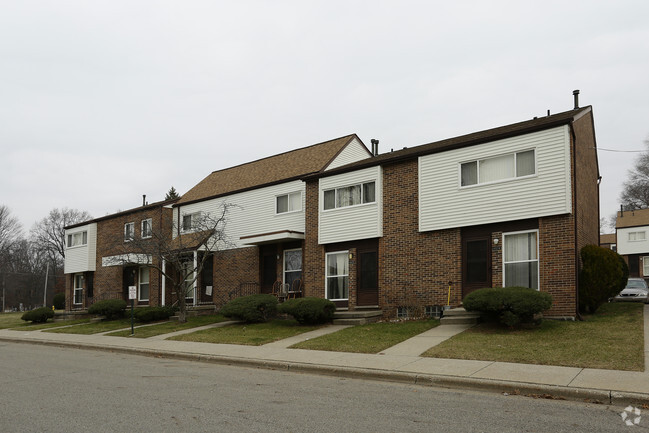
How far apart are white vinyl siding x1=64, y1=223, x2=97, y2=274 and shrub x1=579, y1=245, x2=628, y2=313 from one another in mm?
27612

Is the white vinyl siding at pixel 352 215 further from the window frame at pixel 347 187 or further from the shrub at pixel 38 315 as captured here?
the shrub at pixel 38 315

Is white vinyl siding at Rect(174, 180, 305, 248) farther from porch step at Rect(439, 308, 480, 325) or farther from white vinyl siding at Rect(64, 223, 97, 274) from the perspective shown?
white vinyl siding at Rect(64, 223, 97, 274)

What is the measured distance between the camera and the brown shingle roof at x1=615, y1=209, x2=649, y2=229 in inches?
1955

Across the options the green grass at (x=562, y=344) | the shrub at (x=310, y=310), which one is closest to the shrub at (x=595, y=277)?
the green grass at (x=562, y=344)

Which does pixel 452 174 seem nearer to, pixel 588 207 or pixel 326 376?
pixel 588 207

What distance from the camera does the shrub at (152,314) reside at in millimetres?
24483

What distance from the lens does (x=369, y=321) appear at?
746 inches

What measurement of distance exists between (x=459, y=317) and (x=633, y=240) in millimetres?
41300

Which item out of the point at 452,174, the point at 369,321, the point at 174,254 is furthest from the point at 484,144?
the point at 174,254

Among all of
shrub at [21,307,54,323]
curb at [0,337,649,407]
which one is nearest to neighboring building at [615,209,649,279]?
shrub at [21,307,54,323]

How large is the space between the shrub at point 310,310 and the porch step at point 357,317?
0.31 metres

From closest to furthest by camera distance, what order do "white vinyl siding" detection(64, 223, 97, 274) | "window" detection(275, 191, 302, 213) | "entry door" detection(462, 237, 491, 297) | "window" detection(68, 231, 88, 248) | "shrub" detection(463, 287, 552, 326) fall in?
"shrub" detection(463, 287, 552, 326) → "entry door" detection(462, 237, 491, 297) → "window" detection(275, 191, 302, 213) → "white vinyl siding" detection(64, 223, 97, 274) → "window" detection(68, 231, 88, 248)

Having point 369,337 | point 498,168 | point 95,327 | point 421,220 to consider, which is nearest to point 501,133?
point 498,168

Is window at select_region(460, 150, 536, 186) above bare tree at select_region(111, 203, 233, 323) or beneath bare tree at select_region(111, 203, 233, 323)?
above
